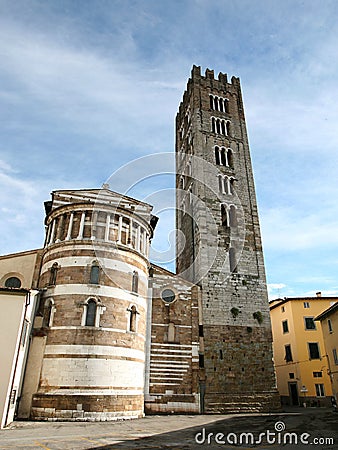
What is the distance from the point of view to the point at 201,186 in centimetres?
3225

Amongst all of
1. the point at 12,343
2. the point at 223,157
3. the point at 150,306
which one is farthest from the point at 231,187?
the point at 12,343

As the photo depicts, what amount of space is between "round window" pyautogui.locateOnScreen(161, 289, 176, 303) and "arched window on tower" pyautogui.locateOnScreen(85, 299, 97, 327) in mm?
7042

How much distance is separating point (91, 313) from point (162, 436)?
26.5 ft

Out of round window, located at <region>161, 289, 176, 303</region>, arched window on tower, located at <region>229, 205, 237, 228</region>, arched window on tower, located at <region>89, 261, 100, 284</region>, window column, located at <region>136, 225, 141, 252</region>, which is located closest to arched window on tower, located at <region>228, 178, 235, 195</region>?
arched window on tower, located at <region>229, 205, 237, 228</region>

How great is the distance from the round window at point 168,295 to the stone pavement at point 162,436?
939 centimetres

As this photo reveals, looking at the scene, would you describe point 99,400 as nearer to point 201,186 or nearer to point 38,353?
point 38,353

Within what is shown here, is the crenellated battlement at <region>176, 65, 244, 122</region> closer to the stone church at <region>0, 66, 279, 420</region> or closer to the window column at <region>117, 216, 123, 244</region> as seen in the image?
the stone church at <region>0, 66, 279, 420</region>

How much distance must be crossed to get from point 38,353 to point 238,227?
64.7 feet

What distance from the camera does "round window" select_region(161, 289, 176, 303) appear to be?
84.6 feet

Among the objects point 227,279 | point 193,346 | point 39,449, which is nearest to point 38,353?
point 39,449

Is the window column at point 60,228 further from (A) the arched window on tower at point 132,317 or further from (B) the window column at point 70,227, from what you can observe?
(A) the arched window on tower at point 132,317

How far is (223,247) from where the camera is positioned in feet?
98.3

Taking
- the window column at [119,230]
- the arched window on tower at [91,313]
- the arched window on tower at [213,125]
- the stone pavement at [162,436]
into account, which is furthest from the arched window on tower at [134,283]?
the arched window on tower at [213,125]

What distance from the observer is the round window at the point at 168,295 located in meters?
25.8
